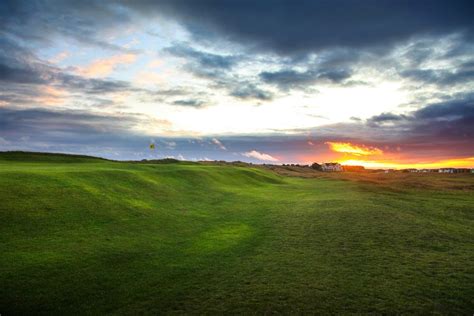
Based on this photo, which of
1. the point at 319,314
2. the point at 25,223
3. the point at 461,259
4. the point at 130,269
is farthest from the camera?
the point at 25,223

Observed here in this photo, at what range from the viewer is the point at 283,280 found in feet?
40.4

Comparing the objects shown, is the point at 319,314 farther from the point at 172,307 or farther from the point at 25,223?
the point at 25,223

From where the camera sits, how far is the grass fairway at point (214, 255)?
→ 34.5 feet

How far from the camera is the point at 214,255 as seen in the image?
620 inches

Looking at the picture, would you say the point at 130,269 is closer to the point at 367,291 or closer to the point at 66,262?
the point at 66,262

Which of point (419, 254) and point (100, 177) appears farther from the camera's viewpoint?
point (100, 177)

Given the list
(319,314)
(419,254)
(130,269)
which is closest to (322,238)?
(419,254)

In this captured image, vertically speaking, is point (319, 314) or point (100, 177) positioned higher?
point (100, 177)

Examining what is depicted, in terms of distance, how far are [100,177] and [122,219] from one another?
11.3 meters

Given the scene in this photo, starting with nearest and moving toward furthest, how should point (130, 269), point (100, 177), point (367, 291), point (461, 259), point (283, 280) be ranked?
point (367, 291), point (283, 280), point (130, 269), point (461, 259), point (100, 177)

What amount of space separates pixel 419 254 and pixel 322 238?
199 inches

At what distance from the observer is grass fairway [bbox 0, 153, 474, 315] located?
10.5m

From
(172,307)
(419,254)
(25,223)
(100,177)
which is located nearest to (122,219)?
(25,223)

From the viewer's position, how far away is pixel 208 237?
19.4 metres
